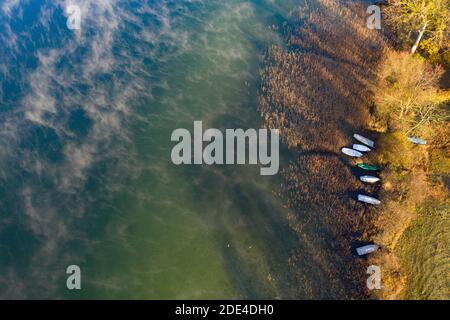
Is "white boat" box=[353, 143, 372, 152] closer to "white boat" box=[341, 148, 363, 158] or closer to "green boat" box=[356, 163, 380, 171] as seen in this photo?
"white boat" box=[341, 148, 363, 158]

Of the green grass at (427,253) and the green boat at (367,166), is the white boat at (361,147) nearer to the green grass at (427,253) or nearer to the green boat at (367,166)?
the green boat at (367,166)

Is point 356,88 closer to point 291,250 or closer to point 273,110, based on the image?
point 273,110

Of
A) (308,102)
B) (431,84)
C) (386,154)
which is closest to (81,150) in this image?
(308,102)

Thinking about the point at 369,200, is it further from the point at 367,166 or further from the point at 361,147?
the point at 361,147

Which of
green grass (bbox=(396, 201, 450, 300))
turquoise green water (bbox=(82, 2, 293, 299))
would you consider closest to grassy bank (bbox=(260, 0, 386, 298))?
turquoise green water (bbox=(82, 2, 293, 299))

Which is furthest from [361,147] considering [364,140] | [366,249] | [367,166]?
[366,249]

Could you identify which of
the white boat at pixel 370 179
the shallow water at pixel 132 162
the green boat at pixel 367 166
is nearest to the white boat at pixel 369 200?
the white boat at pixel 370 179

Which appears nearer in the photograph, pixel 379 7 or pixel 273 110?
pixel 273 110
